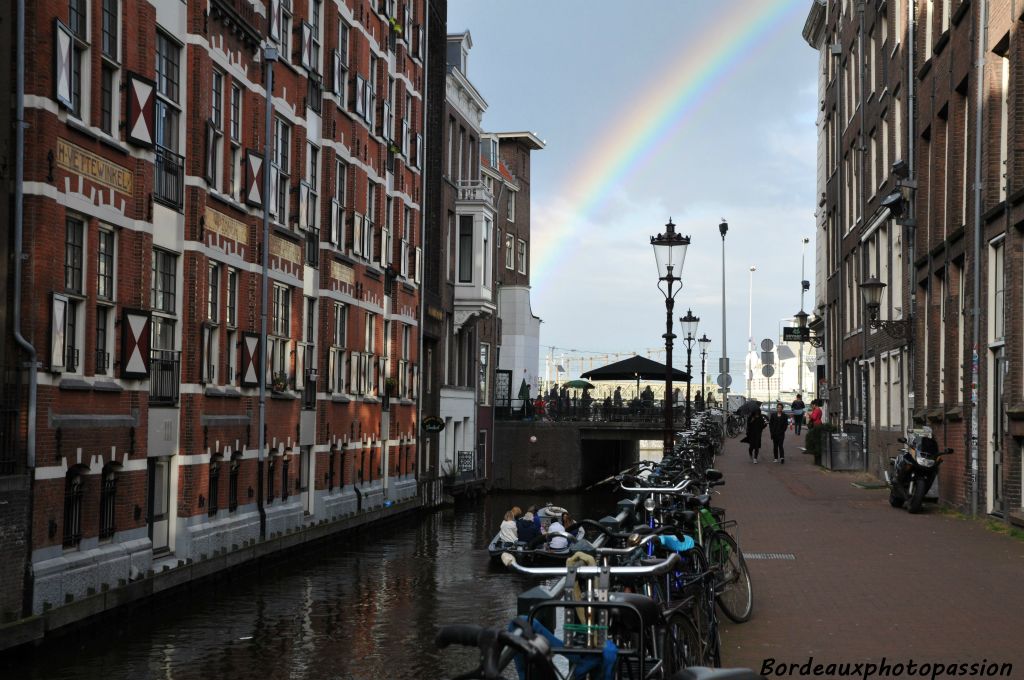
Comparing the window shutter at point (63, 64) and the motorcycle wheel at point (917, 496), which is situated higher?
the window shutter at point (63, 64)

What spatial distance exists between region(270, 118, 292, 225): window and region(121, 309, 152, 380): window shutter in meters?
8.08

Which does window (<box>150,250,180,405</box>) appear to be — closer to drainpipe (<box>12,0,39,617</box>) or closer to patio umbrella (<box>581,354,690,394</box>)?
drainpipe (<box>12,0,39,617</box>)

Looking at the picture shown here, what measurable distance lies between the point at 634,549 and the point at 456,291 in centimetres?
4322

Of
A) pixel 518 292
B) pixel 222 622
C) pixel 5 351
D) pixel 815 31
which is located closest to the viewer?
pixel 5 351

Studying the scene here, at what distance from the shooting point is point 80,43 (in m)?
18.5

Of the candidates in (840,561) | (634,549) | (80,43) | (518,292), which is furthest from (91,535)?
(518,292)

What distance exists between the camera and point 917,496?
2383 cm

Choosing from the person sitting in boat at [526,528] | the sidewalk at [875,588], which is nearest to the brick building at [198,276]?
the person sitting in boat at [526,528]

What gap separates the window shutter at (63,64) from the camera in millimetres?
17453

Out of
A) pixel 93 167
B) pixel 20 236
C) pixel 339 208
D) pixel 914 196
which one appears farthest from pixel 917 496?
pixel 339 208

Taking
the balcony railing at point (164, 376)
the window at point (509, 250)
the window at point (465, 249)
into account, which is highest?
the window at point (509, 250)

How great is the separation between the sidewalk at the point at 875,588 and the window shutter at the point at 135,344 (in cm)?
950

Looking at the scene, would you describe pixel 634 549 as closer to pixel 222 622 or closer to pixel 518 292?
pixel 222 622

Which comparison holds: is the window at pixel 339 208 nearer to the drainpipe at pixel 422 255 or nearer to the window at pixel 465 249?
the drainpipe at pixel 422 255
